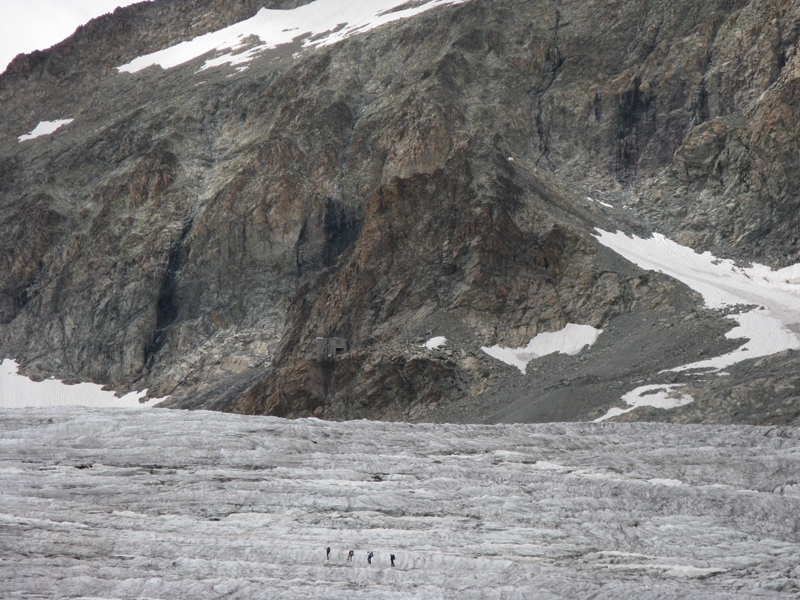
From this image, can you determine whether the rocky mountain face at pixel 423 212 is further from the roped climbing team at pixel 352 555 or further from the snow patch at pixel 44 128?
the roped climbing team at pixel 352 555

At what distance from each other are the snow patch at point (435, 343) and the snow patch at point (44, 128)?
227 ft

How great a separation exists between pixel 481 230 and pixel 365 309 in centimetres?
913

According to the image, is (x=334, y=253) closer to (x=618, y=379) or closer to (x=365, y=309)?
(x=365, y=309)

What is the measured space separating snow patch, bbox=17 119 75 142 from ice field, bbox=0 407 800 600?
78.9 m

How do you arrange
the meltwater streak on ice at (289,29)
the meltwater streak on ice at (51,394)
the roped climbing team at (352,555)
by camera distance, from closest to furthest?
1. the roped climbing team at (352,555)
2. the meltwater streak on ice at (51,394)
3. the meltwater streak on ice at (289,29)

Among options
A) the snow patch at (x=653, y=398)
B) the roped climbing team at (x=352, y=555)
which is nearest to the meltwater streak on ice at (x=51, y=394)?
the snow patch at (x=653, y=398)

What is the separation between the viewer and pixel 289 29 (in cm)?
9931

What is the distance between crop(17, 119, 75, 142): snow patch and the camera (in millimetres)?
96812

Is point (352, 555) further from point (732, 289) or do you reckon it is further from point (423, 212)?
point (423, 212)

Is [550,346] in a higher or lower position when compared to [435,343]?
lower

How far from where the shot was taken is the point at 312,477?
21875 mm

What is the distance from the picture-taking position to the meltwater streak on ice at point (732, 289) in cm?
3719

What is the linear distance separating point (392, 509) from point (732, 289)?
3372 cm

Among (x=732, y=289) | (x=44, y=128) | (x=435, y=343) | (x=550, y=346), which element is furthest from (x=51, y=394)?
(x=732, y=289)
